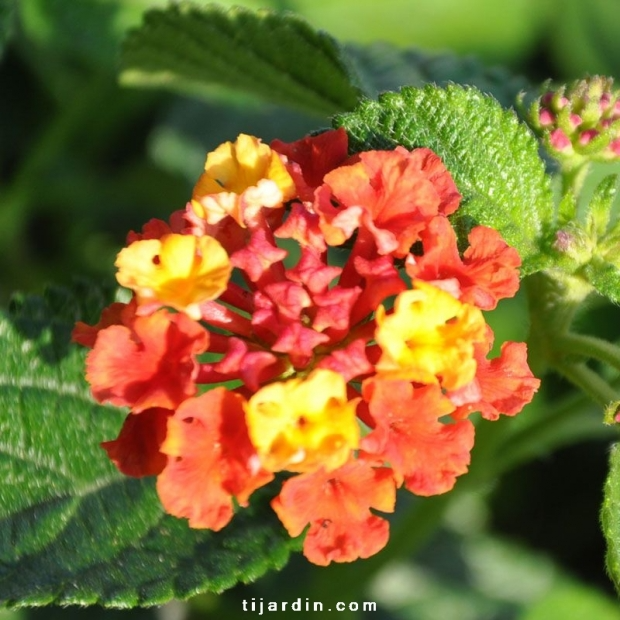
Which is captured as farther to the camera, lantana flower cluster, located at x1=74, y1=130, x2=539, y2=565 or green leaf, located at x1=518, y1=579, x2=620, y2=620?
green leaf, located at x1=518, y1=579, x2=620, y2=620

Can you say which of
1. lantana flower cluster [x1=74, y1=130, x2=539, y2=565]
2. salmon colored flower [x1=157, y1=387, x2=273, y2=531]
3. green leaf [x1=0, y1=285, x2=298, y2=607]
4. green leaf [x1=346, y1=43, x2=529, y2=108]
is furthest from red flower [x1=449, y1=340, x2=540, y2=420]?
green leaf [x1=346, y1=43, x2=529, y2=108]

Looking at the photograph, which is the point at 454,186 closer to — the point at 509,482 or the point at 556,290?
the point at 556,290

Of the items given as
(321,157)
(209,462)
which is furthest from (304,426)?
(321,157)

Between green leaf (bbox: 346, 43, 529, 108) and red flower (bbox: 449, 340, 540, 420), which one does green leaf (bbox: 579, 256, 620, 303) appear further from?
green leaf (bbox: 346, 43, 529, 108)

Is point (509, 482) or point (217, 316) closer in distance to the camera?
point (217, 316)

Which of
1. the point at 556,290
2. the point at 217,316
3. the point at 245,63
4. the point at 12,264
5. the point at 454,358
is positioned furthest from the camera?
the point at 12,264

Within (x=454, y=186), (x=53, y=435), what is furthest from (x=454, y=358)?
(x=53, y=435)
